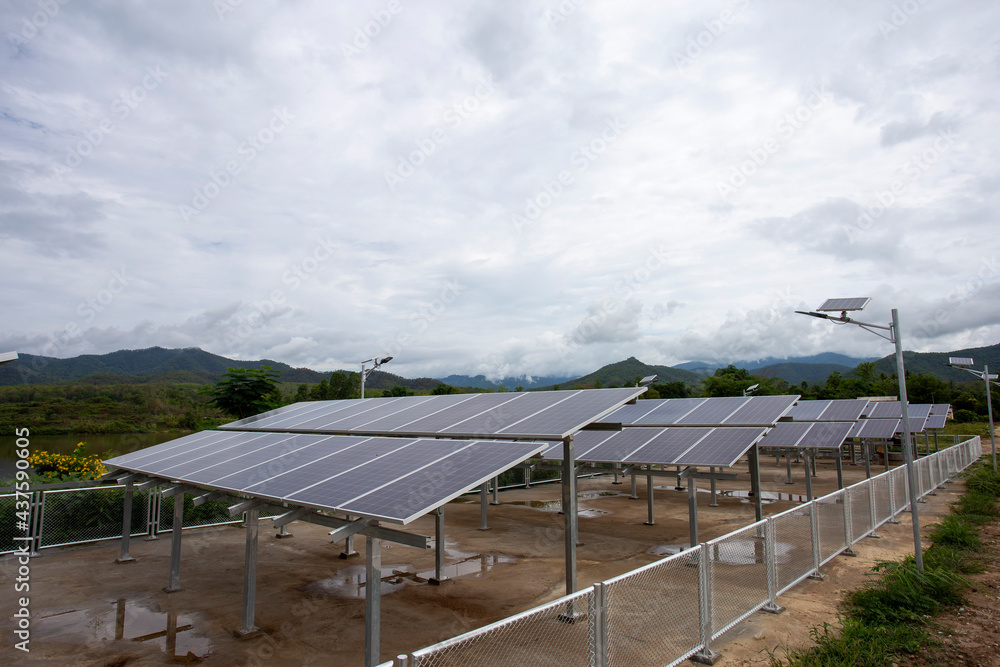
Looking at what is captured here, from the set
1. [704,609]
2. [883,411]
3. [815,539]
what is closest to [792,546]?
[815,539]

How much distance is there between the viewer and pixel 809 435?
75.7 feet

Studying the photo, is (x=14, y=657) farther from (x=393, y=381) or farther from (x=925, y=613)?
(x=393, y=381)

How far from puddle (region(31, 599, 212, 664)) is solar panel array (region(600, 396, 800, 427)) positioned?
10.8 m

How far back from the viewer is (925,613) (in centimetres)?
902

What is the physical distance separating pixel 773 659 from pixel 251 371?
23757 millimetres

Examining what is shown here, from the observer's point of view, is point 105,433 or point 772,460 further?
point 105,433

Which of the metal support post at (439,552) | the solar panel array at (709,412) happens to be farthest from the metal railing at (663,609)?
the solar panel array at (709,412)

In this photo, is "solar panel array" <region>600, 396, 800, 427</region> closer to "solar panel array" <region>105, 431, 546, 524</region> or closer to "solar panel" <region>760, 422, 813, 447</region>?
"solar panel" <region>760, 422, 813, 447</region>

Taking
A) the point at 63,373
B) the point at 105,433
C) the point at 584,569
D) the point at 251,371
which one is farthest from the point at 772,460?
the point at 63,373

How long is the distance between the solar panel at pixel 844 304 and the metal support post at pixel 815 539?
13.8 ft

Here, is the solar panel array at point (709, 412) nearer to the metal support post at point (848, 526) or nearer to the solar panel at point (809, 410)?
the metal support post at point (848, 526)

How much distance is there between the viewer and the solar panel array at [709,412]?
16.5 meters

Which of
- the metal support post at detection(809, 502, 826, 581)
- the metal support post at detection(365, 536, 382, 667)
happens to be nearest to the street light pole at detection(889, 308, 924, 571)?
the metal support post at detection(809, 502, 826, 581)

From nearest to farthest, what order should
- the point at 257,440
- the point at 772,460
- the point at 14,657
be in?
the point at 14,657
the point at 257,440
the point at 772,460
